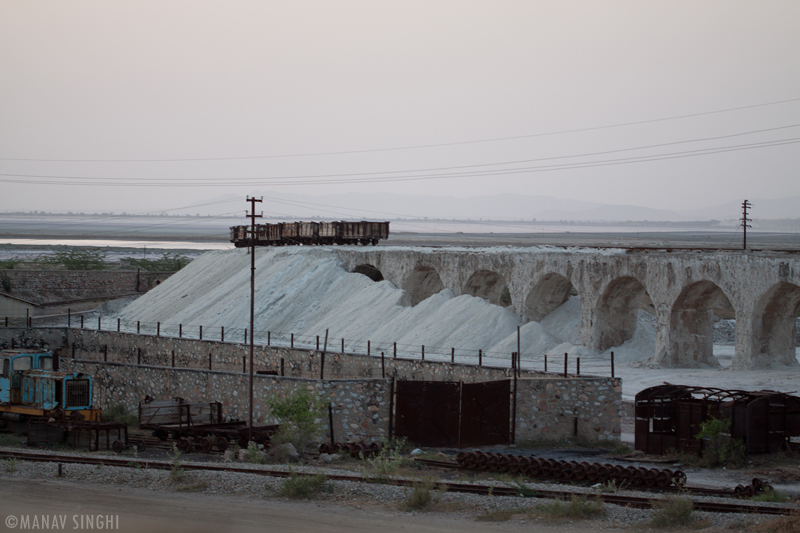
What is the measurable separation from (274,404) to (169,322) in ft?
80.9

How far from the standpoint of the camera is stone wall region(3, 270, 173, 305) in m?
50.5

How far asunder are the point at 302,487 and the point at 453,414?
631 centimetres

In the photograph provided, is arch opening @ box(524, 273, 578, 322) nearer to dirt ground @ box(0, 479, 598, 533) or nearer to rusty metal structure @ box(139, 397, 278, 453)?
rusty metal structure @ box(139, 397, 278, 453)

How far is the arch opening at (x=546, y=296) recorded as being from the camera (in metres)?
30.4

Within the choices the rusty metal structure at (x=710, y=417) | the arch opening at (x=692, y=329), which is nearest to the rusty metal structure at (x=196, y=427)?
the rusty metal structure at (x=710, y=417)

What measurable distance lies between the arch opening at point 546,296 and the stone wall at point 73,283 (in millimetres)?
30617

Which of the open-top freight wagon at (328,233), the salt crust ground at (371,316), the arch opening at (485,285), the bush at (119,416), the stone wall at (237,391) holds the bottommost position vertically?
the bush at (119,416)

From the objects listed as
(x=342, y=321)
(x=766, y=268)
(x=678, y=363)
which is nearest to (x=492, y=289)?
(x=342, y=321)

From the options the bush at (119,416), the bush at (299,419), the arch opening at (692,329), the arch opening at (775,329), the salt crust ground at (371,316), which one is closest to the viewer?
the bush at (299,419)

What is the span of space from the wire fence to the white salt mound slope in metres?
0.21

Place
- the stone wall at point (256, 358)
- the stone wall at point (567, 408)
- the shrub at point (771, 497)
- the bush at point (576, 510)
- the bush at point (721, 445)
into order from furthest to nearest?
the stone wall at point (256, 358)
the stone wall at point (567, 408)
the bush at point (721, 445)
the shrub at point (771, 497)
the bush at point (576, 510)

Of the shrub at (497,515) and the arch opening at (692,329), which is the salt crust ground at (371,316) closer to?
the arch opening at (692,329)

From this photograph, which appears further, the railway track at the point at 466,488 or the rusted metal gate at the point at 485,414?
the rusted metal gate at the point at 485,414

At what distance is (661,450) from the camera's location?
54.7 feet
